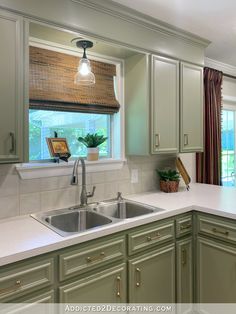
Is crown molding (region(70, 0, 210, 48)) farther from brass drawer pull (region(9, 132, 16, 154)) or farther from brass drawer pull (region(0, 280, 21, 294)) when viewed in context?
brass drawer pull (region(0, 280, 21, 294))

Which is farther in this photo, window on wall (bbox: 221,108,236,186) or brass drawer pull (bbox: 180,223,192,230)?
window on wall (bbox: 221,108,236,186)

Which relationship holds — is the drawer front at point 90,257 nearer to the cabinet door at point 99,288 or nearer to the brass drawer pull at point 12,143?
the cabinet door at point 99,288

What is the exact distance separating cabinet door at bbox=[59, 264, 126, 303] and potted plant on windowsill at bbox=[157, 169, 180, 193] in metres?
1.10

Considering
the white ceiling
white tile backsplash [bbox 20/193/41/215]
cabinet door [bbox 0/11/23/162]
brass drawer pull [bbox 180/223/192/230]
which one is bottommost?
brass drawer pull [bbox 180/223/192/230]

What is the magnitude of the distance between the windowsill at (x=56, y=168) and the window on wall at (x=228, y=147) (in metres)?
2.18

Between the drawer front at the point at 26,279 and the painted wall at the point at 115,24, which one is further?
the painted wall at the point at 115,24

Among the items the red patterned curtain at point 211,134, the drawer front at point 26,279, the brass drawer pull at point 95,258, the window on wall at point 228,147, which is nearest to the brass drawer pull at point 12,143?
the drawer front at point 26,279

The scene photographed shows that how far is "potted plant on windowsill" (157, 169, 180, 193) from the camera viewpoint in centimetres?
262

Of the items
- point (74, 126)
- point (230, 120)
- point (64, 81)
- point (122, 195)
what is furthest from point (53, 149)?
point (230, 120)

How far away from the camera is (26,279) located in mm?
1309

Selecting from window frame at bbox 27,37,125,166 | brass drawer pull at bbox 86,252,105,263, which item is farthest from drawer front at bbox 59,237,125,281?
window frame at bbox 27,37,125,166

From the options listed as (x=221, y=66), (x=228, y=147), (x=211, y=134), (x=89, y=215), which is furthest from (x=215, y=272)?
(x=221, y=66)

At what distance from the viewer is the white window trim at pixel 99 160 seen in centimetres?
197

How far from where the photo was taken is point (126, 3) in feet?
6.72
